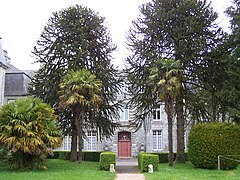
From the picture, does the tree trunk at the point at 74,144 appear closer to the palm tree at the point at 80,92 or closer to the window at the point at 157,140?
the palm tree at the point at 80,92

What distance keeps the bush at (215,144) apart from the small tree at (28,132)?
7.85m

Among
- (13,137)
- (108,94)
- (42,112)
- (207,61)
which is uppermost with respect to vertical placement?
(207,61)

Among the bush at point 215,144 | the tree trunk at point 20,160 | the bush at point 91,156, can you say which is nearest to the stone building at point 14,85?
the bush at point 91,156

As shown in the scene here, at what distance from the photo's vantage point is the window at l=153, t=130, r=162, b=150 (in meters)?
36.7

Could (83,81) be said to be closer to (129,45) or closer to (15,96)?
(129,45)

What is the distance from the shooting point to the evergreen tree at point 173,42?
895 inches

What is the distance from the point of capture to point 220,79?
23125 mm

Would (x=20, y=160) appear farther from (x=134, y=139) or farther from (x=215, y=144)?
(x=134, y=139)

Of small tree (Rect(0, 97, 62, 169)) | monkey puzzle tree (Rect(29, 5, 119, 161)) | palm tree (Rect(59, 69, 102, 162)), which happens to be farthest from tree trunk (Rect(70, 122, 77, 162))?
small tree (Rect(0, 97, 62, 169))

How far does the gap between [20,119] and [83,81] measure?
5007 mm

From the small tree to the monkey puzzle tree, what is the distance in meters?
4.88

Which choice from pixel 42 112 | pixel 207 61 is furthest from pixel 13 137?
pixel 207 61

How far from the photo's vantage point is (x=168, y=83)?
20500 millimetres

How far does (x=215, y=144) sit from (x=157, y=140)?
17672mm
